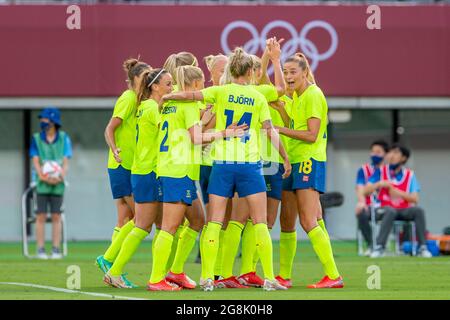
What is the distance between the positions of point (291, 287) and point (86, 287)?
78.8 inches

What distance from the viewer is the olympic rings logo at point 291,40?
22.1 meters

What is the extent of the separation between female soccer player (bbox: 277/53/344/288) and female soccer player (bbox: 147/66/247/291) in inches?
39.2

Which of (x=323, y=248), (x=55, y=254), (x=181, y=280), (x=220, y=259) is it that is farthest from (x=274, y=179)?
(x=55, y=254)

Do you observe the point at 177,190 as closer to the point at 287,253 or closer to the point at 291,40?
the point at 287,253

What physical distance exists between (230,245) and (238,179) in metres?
1.12

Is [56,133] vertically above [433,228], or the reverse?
[56,133]

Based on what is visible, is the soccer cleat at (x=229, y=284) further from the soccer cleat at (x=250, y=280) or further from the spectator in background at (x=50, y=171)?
the spectator in background at (x=50, y=171)

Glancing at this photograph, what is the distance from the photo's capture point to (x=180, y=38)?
22047 mm

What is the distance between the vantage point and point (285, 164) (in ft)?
37.7

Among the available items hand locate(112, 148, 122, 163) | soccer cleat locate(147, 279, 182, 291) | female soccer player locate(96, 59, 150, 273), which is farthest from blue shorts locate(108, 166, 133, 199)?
soccer cleat locate(147, 279, 182, 291)

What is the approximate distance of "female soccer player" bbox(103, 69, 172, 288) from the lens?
38.9 ft

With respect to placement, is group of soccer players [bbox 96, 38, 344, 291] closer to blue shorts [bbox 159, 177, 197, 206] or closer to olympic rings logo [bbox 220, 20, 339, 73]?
blue shorts [bbox 159, 177, 197, 206]
